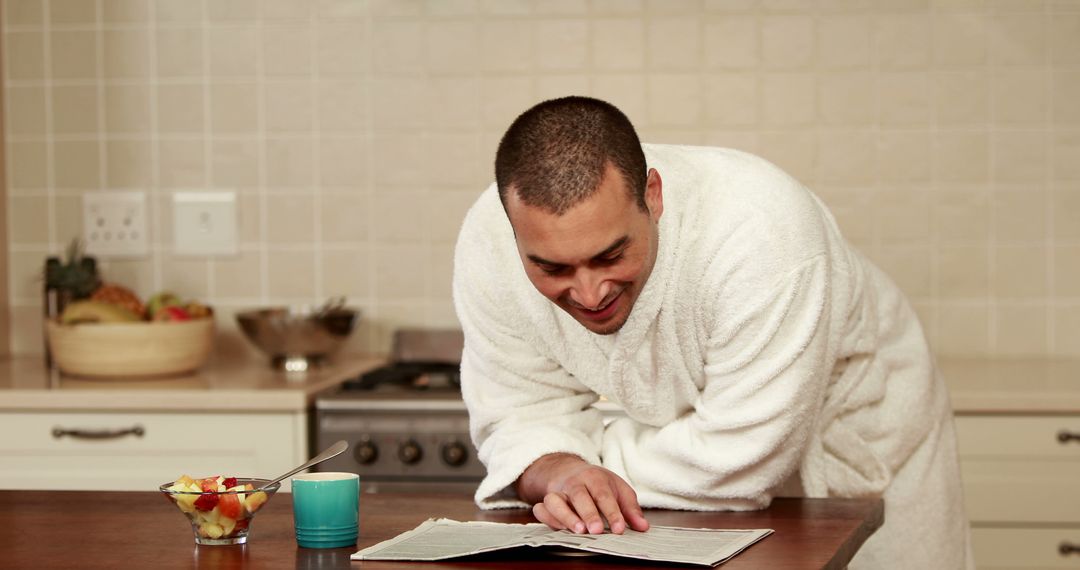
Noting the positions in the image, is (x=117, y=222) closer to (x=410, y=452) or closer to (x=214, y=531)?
(x=410, y=452)

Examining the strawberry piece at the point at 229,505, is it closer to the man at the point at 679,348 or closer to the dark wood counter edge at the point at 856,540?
the man at the point at 679,348

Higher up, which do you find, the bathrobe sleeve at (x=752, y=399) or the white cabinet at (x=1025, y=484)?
the bathrobe sleeve at (x=752, y=399)

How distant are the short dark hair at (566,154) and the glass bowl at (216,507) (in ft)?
1.51

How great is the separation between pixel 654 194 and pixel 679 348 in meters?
0.24

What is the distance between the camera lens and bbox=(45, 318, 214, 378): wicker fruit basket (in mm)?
2885

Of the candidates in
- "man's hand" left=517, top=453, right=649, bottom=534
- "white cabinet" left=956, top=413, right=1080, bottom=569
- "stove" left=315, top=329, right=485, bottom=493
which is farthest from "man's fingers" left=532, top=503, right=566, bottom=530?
"white cabinet" left=956, top=413, right=1080, bottom=569

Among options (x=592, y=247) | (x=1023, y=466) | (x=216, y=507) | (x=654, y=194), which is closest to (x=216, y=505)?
(x=216, y=507)

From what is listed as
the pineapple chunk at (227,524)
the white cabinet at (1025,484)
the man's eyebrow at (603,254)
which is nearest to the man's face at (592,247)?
the man's eyebrow at (603,254)

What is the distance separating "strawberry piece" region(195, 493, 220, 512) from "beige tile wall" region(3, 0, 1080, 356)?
6.04 feet

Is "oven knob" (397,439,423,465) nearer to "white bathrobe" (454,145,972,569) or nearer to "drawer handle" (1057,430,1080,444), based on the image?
"white bathrobe" (454,145,972,569)

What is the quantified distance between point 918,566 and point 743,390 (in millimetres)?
548

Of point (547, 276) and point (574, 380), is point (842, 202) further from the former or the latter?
point (547, 276)

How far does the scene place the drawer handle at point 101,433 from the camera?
273 centimetres

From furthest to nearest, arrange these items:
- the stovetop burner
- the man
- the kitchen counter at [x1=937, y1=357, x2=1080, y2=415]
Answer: the stovetop burner, the kitchen counter at [x1=937, y1=357, x2=1080, y2=415], the man
